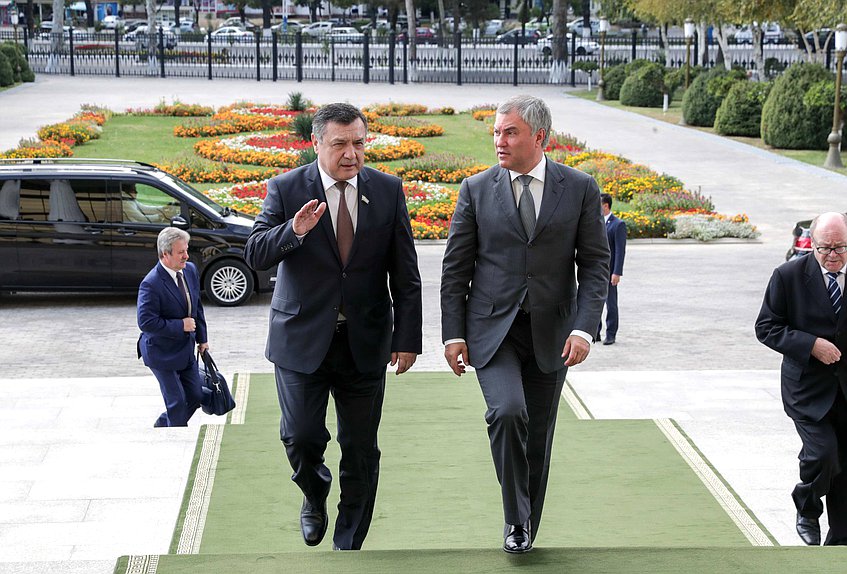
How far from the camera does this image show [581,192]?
5.46m

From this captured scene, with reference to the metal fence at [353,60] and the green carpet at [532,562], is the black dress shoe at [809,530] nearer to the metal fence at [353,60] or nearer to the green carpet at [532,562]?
the green carpet at [532,562]

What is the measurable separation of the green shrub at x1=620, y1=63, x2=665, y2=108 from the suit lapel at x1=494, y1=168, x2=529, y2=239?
131ft

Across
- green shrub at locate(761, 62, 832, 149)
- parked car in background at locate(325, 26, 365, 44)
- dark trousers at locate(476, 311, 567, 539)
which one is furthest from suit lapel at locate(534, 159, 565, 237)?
parked car in background at locate(325, 26, 365, 44)

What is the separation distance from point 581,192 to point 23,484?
3.95 m

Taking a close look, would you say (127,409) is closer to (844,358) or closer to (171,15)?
(844,358)

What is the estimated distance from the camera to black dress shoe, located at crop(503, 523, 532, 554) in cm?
512

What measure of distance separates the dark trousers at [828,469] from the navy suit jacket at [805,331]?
0.27 feet

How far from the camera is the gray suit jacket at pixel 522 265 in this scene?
17.5 ft

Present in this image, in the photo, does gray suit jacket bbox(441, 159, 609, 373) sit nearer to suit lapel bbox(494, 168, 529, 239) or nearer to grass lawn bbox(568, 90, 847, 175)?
suit lapel bbox(494, 168, 529, 239)

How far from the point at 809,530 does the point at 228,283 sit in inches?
389

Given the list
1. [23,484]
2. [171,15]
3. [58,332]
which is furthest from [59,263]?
[171,15]

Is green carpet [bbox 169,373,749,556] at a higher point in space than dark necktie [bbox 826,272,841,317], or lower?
lower

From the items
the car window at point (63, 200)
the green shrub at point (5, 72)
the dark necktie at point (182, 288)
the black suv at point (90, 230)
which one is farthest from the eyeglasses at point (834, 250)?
the green shrub at point (5, 72)

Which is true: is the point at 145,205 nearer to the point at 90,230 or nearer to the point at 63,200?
the point at 90,230
